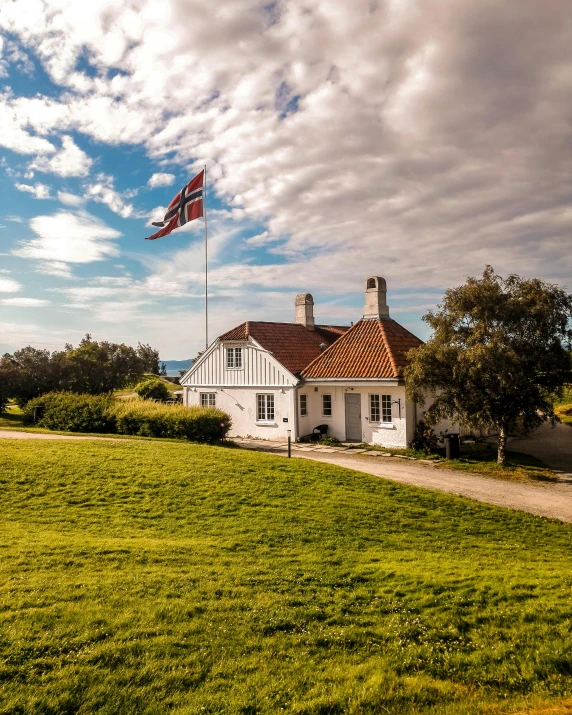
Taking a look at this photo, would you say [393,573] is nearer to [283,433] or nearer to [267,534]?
[267,534]

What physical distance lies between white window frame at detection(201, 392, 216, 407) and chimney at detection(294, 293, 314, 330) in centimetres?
770

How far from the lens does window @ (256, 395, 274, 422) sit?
27308 mm

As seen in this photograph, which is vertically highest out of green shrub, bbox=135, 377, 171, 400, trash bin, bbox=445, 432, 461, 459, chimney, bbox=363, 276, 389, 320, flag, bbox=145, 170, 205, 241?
flag, bbox=145, 170, 205, 241

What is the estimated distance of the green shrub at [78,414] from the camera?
2534 cm

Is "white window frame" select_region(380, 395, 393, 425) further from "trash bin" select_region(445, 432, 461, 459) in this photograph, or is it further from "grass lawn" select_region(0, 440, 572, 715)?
"grass lawn" select_region(0, 440, 572, 715)

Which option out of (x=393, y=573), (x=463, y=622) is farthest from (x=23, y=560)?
(x=463, y=622)

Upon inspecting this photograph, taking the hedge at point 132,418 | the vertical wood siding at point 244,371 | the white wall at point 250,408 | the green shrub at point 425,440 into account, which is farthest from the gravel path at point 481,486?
the vertical wood siding at point 244,371

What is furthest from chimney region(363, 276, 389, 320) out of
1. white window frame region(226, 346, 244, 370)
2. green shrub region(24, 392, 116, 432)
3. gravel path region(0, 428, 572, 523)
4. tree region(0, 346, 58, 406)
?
tree region(0, 346, 58, 406)

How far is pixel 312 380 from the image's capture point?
26.0 meters

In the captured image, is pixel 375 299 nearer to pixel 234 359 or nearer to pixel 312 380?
pixel 312 380

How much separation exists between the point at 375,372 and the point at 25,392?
2433cm

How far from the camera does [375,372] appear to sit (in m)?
24.0

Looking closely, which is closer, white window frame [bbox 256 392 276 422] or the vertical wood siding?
the vertical wood siding

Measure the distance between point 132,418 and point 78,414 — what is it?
11.9 feet
